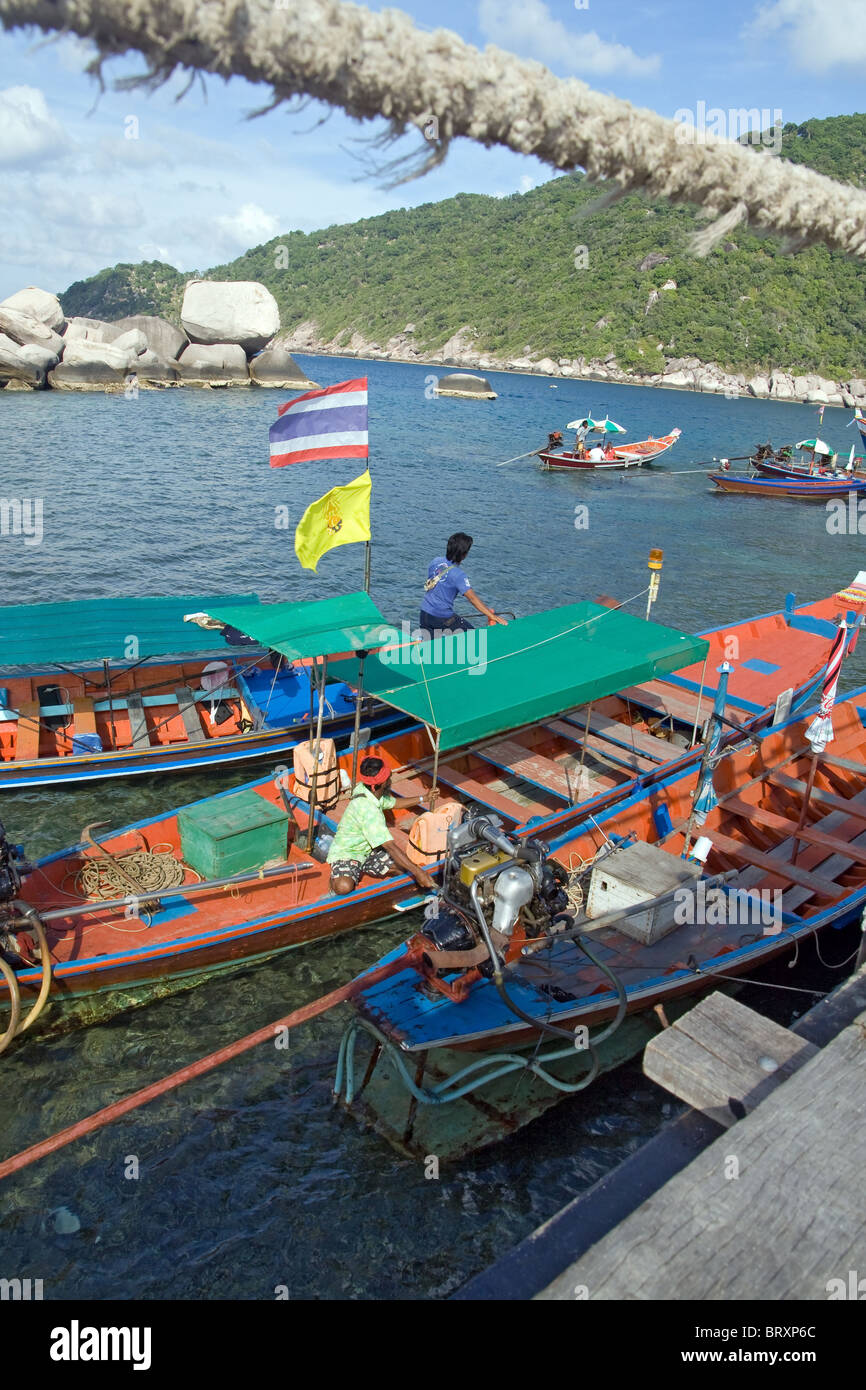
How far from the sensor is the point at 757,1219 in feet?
7.39

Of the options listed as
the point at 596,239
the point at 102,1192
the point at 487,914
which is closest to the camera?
the point at 487,914

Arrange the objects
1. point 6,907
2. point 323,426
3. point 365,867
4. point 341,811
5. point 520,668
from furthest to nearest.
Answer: point 323,426
point 520,668
point 341,811
point 365,867
point 6,907

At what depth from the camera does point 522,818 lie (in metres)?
11.7

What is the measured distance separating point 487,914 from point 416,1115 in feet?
8.40

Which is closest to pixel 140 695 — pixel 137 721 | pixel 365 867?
pixel 137 721

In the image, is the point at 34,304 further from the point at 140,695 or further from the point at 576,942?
the point at 576,942

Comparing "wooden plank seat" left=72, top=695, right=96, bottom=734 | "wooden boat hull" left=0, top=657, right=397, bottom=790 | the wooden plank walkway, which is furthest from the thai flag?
the wooden plank walkway

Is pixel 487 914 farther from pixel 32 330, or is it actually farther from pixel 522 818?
pixel 32 330

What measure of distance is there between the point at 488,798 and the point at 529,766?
974 mm

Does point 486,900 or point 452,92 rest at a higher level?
point 452,92

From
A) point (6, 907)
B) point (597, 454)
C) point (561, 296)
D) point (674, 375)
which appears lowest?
point (6, 907)

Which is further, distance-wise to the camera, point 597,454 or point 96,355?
point 96,355

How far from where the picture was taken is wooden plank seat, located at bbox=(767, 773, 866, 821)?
12.4 metres

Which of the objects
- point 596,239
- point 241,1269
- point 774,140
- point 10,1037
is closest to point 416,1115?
point 241,1269
